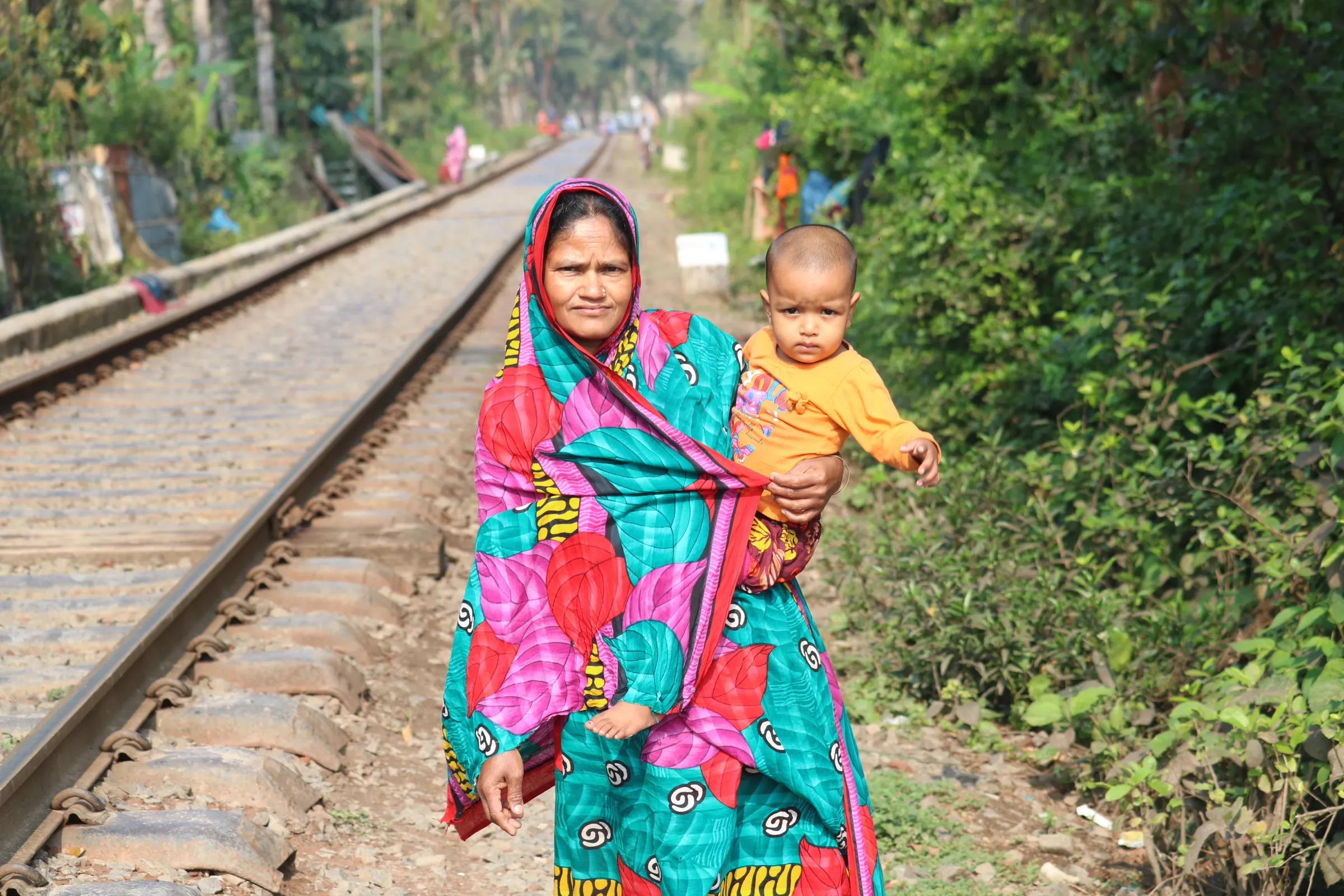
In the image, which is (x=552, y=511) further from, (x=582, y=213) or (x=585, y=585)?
(x=582, y=213)

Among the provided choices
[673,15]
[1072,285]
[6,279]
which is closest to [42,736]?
[1072,285]

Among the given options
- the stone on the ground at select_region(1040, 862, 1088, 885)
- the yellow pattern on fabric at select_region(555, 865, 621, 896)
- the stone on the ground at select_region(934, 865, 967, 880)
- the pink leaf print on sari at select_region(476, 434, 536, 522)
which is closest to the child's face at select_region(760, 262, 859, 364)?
the pink leaf print on sari at select_region(476, 434, 536, 522)

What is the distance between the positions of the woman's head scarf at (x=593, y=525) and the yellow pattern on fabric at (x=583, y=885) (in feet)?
0.97

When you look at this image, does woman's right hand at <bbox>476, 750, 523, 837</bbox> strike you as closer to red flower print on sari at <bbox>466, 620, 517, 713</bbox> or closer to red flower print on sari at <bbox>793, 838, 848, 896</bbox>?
red flower print on sari at <bbox>466, 620, 517, 713</bbox>

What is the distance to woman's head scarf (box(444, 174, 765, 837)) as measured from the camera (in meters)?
2.22

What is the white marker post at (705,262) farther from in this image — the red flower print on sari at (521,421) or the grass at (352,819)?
the red flower print on sari at (521,421)

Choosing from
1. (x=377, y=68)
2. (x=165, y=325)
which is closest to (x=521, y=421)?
(x=165, y=325)

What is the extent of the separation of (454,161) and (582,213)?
109ft

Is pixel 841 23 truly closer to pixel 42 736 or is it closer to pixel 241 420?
pixel 241 420

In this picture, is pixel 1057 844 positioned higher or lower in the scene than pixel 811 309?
lower

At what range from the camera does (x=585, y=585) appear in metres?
2.27

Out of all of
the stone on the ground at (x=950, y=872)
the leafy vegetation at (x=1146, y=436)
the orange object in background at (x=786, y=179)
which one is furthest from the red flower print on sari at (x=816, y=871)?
the orange object in background at (x=786, y=179)

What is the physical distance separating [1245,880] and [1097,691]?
32.7 inches

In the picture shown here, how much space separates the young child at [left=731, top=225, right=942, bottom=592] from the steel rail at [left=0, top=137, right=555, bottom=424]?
6.48 meters
